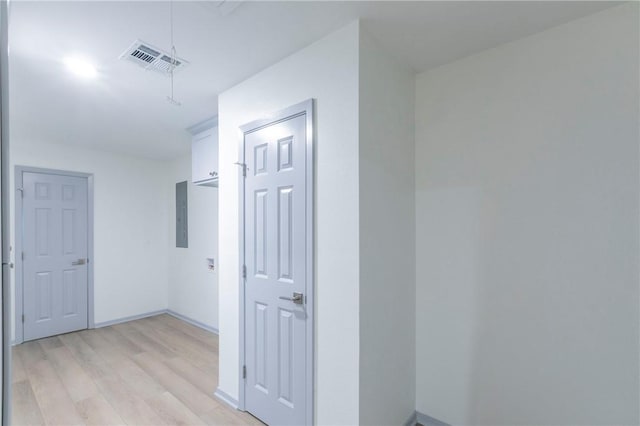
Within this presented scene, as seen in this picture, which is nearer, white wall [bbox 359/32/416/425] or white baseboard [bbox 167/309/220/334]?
white wall [bbox 359/32/416/425]

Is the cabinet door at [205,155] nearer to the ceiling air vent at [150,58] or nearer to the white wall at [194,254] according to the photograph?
the white wall at [194,254]

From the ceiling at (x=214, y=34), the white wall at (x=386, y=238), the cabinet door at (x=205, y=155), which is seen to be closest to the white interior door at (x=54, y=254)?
the ceiling at (x=214, y=34)

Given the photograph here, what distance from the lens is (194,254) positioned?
436 cm

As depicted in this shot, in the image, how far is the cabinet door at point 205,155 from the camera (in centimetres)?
304

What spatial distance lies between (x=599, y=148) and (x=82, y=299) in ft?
18.5

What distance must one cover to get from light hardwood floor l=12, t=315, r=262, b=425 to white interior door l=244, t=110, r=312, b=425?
1.31ft

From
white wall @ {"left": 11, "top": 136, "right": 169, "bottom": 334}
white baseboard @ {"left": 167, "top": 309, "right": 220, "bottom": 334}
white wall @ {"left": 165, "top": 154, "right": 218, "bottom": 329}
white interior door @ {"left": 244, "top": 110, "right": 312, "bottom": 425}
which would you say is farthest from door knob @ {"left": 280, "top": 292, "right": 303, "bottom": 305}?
white wall @ {"left": 11, "top": 136, "right": 169, "bottom": 334}

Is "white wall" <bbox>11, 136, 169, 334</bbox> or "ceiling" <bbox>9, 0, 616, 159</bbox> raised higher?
"ceiling" <bbox>9, 0, 616, 159</bbox>

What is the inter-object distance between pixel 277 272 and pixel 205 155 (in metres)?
1.79

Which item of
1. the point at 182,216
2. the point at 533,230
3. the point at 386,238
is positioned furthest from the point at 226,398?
the point at 182,216

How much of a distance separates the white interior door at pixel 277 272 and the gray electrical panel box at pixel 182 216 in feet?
8.77

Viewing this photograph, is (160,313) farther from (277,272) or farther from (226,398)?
(277,272)

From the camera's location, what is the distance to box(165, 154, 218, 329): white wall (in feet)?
13.3

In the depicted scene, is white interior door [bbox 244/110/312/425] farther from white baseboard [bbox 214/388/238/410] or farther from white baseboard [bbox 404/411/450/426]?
white baseboard [bbox 404/411/450/426]
